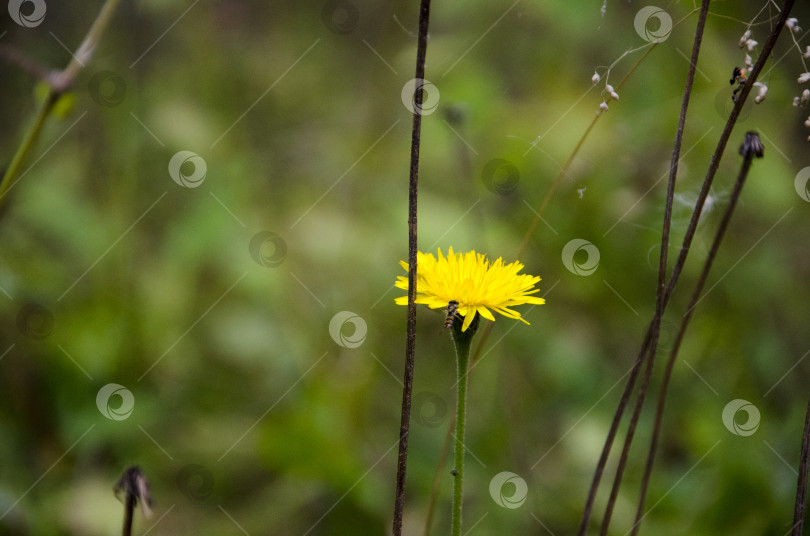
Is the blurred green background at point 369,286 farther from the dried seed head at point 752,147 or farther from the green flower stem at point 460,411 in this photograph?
the dried seed head at point 752,147

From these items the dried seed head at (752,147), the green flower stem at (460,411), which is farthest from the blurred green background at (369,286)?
the dried seed head at (752,147)

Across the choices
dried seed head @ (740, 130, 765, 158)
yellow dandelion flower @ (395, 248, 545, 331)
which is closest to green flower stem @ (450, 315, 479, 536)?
yellow dandelion flower @ (395, 248, 545, 331)

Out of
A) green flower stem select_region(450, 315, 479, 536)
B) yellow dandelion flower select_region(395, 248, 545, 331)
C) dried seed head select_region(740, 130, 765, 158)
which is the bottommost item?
green flower stem select_region(450, 315, 479, 536)

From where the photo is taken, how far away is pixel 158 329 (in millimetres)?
1633

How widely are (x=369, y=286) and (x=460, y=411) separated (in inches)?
41.4

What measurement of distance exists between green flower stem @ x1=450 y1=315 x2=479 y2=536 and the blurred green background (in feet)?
1.34

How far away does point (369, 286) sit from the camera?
178 cm

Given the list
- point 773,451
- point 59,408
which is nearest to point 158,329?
point 59,408

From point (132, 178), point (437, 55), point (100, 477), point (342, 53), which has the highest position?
point (342, 53)

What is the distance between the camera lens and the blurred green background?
55.6 inches

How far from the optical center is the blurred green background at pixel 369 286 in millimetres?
1411

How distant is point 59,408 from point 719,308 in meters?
1.63

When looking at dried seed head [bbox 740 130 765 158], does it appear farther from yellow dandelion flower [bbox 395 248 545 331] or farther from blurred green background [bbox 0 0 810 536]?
Result: blurred green background [bbox 0 0 810 536]

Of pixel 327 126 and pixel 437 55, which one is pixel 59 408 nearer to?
pixel 327 126
